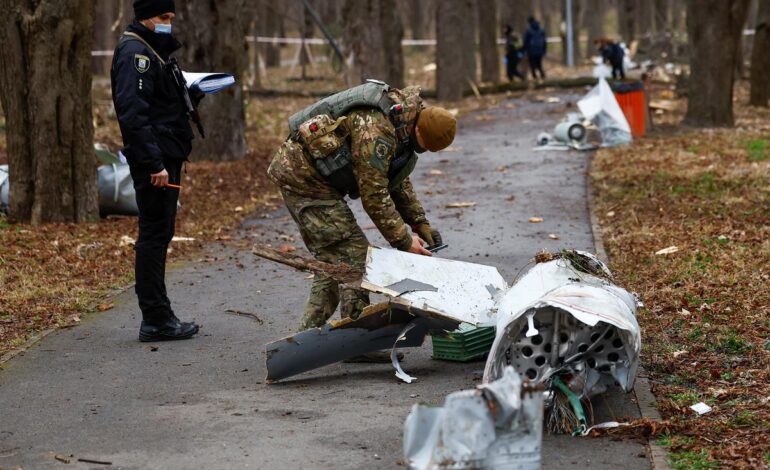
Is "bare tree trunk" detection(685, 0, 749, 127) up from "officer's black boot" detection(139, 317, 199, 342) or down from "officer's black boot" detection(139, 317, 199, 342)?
up

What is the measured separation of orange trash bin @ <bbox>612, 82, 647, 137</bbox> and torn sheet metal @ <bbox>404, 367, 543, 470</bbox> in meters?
16.0

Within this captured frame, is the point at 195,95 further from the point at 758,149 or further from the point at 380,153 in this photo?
the point at 758,149

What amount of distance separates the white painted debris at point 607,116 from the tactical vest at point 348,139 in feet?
40.0

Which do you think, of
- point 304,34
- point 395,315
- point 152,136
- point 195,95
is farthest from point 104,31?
point 395,315

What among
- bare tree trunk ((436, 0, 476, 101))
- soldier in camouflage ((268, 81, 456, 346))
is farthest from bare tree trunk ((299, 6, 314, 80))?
soldier in camouflage ((268, 81, 456, 346))

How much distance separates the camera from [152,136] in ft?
23.1

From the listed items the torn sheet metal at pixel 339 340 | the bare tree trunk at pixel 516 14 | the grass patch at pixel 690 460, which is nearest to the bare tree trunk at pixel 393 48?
the bare tree trunk at pixel 516 14

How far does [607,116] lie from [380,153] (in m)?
12.8

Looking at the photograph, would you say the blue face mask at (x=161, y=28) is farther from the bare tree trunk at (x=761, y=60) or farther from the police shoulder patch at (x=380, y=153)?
the bare tree trunk at (x=761, y=60)

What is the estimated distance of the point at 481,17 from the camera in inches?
1255

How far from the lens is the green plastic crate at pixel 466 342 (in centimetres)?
657

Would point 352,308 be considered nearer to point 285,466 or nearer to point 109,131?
point 285,466

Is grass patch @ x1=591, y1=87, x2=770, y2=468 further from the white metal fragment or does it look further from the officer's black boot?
the officer's black boot

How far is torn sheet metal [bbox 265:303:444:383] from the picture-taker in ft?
20.7
